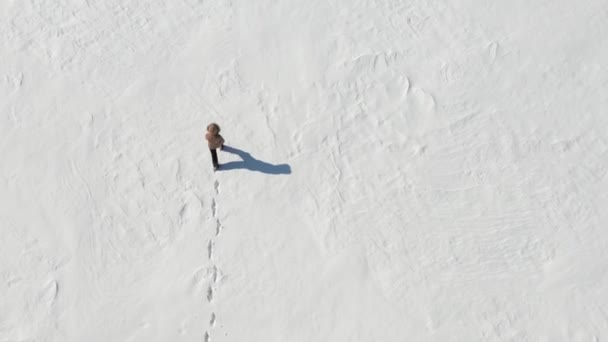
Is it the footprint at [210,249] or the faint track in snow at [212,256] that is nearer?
the faint track in snow at [212,256]

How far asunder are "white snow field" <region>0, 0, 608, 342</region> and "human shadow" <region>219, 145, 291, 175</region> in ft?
0.12

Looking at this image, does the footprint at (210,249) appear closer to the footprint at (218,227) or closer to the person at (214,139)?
the footprint at (218,227)

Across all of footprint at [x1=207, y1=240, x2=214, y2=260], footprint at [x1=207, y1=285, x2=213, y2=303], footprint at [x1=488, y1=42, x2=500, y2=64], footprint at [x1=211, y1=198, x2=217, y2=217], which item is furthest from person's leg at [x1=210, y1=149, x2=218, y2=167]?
footprint at [x1=488, y1=42, x2=500, y2=64]

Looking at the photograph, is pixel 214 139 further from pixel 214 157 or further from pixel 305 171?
pixel 305 171

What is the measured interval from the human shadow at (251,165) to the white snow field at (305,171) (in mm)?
36

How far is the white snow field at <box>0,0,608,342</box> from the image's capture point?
20.0ft

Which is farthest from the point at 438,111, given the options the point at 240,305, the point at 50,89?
the point at 50,89

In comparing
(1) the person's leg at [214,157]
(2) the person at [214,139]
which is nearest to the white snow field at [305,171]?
(1) the person's leg at [214,157]

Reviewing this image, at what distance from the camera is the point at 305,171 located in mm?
6703

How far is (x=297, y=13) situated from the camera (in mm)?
7566

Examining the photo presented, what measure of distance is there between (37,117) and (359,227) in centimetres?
401

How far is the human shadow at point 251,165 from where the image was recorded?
6.73 meters

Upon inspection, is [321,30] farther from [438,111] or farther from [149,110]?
[149,110]

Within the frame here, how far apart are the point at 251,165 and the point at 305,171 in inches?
24.1
